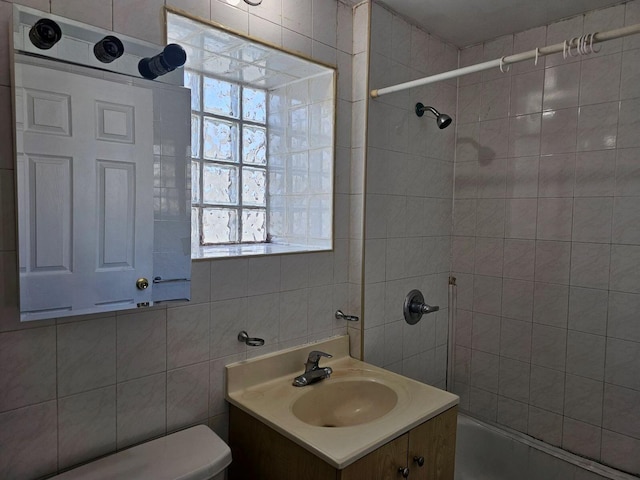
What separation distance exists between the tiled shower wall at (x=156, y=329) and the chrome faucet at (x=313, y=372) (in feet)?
0.38

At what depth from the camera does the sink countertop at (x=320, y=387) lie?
123 centimetres

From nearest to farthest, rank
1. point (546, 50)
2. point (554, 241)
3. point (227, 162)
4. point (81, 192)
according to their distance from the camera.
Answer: point (81, 192) → point (546, 50) → point (227, 162) → point (554, 241)

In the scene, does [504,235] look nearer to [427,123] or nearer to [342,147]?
[427,123]

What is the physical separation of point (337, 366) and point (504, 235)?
1.13m

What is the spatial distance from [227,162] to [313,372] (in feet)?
3.16

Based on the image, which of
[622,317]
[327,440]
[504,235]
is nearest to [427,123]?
[504,235]

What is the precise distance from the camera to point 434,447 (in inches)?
58.4

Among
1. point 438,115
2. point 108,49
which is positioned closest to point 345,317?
point 438,115

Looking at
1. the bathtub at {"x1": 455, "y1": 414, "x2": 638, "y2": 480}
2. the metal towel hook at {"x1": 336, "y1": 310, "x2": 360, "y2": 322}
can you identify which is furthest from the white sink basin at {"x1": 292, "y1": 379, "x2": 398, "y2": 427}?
the bathtub at {"x1": 455, "y1": 414, "x2": 638, "y2": 480}

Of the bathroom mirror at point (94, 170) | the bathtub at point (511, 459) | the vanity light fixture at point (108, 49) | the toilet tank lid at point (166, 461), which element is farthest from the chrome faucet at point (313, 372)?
the vanity light fixture at point (108, 49)

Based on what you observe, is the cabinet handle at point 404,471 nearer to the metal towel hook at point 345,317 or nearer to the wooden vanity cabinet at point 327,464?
the wooden vanity cabinet at point 327,464

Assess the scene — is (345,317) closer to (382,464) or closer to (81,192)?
(382,464)

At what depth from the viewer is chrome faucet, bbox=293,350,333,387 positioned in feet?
5.35

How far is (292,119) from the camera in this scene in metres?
1.96
